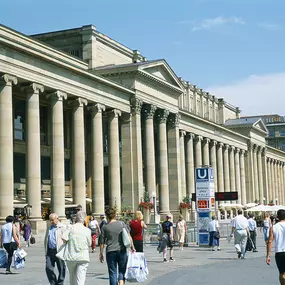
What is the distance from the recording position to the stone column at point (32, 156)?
3969cm

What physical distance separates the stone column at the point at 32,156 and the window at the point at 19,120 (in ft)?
27.4

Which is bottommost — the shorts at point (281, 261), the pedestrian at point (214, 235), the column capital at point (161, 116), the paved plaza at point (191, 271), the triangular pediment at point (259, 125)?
the paved plaza at point (191, 271)

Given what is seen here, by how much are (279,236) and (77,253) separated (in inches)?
163

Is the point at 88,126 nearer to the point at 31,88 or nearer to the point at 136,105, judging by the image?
the point at 136,105

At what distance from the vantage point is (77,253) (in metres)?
12.7

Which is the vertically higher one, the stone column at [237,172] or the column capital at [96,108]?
the column capital at [96,108]

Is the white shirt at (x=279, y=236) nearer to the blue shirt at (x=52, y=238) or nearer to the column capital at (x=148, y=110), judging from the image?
the blue shirt at (x=52, y=238)

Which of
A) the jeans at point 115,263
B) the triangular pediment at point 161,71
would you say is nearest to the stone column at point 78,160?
the triangular pediment at point 161,71

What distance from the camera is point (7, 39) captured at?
3700 cm

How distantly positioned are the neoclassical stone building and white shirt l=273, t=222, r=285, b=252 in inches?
1046

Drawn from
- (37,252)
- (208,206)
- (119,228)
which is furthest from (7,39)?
(119,228)

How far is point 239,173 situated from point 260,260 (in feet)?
227

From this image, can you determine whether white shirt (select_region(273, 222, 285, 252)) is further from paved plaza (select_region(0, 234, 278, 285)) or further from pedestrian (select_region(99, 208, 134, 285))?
paved plaza (select_region(0, 234, 278, 285))

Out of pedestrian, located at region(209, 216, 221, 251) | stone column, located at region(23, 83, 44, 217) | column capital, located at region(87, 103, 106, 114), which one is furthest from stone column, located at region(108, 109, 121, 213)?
pedestrian, located at region(209, 216, 221, 251)
